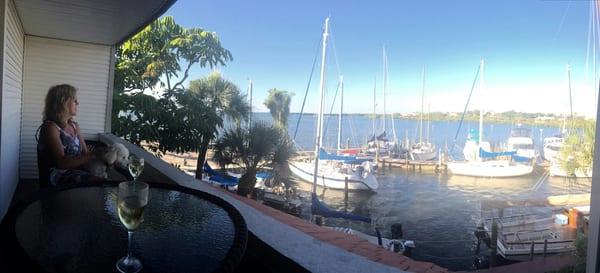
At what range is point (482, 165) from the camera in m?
25.6

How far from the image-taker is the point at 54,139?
5.04 feet

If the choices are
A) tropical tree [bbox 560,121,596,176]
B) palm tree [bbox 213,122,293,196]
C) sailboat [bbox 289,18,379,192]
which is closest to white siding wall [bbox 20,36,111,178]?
tropical tree [bbox 560,121,596,176]

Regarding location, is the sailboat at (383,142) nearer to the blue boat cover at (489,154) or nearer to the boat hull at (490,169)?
the boat hull at (490,169)

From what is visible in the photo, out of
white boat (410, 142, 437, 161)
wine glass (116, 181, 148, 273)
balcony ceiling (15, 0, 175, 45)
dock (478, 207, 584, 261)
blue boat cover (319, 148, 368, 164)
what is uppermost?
balcony ceiling (15, 0, 175, 45)

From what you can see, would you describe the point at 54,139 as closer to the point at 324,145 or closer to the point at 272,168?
the point at 272,168

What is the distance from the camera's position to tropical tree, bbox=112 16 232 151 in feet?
26.2

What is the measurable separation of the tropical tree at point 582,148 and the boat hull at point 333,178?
12620mm

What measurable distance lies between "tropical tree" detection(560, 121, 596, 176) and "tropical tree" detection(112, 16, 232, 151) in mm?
7296

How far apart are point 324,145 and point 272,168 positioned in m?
10.5

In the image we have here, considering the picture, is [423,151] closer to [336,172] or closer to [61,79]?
[336,172]

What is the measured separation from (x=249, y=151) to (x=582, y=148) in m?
10.2

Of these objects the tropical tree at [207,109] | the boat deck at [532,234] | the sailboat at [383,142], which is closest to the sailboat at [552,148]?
the boat deck at [532,234]

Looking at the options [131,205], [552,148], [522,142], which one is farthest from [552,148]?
[131,205]

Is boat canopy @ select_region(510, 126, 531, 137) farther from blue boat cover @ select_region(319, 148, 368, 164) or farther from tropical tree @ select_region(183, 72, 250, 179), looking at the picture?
tropical tree @ select_region(183, 72, 250, 179)
